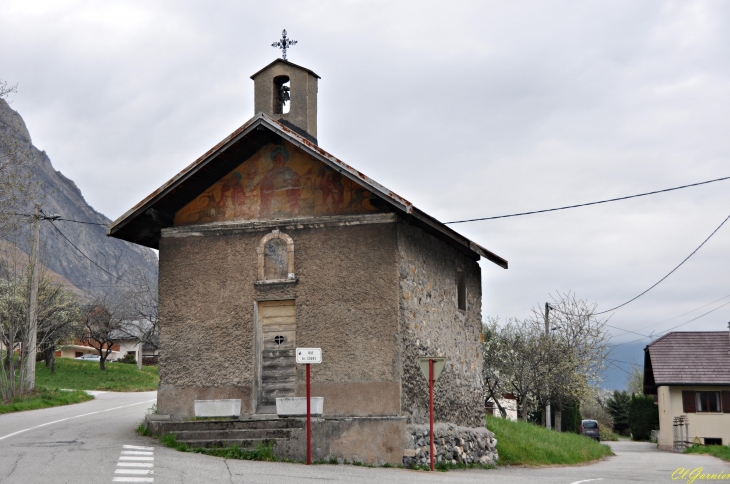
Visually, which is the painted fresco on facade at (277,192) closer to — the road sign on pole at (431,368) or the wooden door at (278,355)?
the wooden door at (278,355)

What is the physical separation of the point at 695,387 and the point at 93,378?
32.3m

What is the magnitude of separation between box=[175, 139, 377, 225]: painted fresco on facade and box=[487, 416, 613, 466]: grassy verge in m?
7.40

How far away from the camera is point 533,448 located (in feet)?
67.9

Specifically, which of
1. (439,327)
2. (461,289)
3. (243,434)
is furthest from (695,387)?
(243,434)

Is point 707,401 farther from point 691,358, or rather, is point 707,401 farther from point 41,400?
point 41,400

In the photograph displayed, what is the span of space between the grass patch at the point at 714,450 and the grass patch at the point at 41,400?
22.5 metres

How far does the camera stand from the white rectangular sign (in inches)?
562

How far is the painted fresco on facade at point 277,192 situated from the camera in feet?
54.5

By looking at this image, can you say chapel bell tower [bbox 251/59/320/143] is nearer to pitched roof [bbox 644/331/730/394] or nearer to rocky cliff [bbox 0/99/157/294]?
pitched roof [bbox 644/331/730/394]

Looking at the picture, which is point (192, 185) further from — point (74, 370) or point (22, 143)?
point (74, 370)

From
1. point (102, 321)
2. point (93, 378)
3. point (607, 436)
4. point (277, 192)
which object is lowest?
point (607, 436)

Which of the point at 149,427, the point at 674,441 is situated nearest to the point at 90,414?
the point at 149,427

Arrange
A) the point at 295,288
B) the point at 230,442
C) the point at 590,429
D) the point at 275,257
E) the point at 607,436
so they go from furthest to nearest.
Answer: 1. the point at 607,436
2. the point at 590,429
3. the point at 275,257
4. the point at 295,288
5. the point at 230,442

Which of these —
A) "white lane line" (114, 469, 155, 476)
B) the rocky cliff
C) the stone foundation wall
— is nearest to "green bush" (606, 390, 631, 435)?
the stone foundation wall
